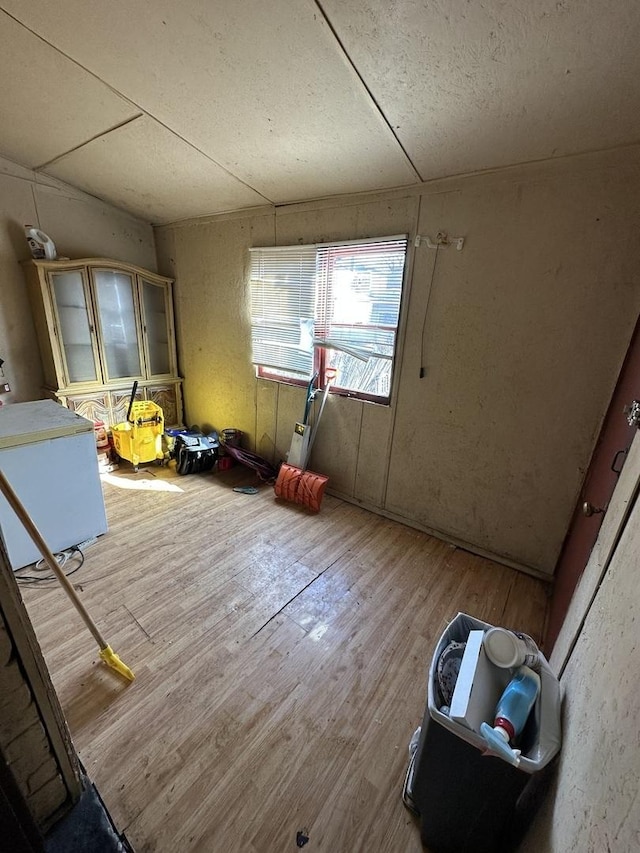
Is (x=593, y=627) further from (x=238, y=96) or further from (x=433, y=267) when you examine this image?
(x=238, y=96)

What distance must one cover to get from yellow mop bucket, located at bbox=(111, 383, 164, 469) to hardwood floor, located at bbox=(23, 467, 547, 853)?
2.46 feet

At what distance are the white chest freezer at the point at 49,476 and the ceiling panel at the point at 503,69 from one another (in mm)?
2341

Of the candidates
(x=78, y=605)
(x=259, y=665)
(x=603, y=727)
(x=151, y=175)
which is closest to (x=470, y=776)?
(x=603, y=727)

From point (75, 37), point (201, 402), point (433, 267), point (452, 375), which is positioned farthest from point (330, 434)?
point (75, 37)

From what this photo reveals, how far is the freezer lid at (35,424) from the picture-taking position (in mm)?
1913

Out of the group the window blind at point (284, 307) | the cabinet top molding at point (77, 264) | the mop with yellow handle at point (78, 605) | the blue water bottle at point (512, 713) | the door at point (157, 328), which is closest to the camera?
the blue water bottle at point (512, 713)

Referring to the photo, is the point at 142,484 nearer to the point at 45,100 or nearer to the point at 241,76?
the point at 45,100

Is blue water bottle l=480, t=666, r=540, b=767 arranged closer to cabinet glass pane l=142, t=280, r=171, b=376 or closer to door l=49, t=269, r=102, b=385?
door l=49, t=269, r=102, b=385

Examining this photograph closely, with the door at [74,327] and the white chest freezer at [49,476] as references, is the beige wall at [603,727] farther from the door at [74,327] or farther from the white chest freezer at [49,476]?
the door at [74,327]

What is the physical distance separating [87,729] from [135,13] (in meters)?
2.83

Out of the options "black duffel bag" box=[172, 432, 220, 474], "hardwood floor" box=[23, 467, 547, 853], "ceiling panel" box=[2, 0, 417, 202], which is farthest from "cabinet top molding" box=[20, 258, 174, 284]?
"hardwood floor" box=[23, 467, 547, 853]

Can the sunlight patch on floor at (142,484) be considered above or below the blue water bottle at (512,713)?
below

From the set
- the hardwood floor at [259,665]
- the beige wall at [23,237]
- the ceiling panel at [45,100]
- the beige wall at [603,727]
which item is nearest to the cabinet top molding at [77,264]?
the beige wall at [23,237]

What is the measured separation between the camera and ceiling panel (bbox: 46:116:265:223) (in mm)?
2303
